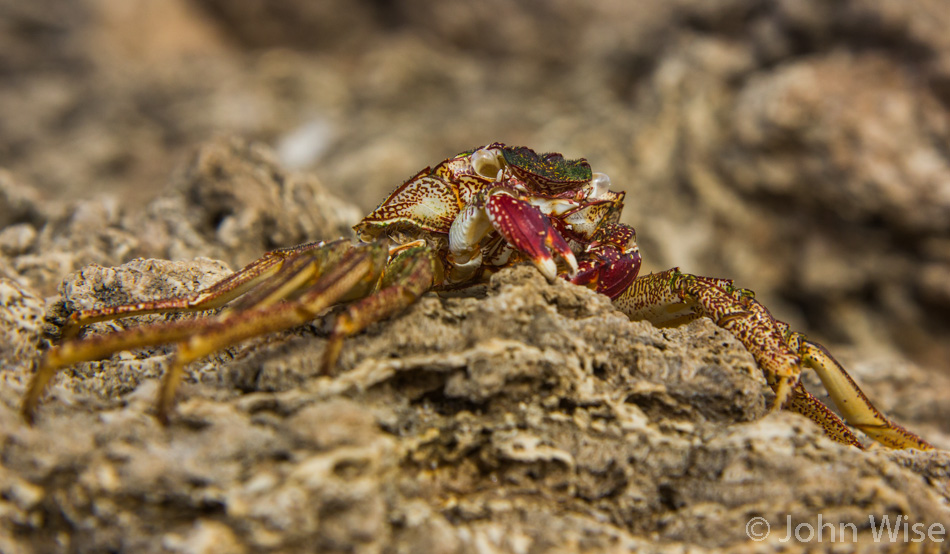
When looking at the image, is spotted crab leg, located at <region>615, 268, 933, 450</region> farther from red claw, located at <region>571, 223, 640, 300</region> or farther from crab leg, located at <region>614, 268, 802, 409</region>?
red claw, located at <region>571, 223, 640, 300</region>

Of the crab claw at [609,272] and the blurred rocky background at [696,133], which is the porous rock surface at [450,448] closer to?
the crab claw at [609,272]

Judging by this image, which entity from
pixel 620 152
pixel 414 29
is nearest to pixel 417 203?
pixel 620 152

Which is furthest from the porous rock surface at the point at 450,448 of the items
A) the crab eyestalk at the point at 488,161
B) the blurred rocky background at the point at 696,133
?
the blurred rocky background at the point at 696,133

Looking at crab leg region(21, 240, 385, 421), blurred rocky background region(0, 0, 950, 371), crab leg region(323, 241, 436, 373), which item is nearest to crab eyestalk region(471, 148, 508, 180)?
crab leg region(323, 241, 436, 373)

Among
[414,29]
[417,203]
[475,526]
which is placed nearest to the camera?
[475,526]

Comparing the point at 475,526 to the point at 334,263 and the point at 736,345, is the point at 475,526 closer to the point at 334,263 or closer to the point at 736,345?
the point at 334,263
